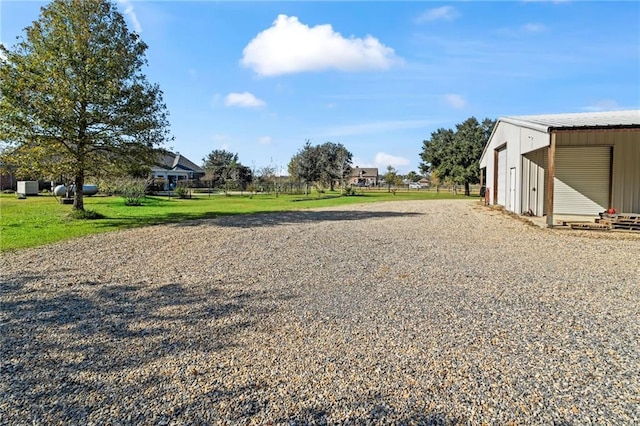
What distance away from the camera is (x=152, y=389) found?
294cm

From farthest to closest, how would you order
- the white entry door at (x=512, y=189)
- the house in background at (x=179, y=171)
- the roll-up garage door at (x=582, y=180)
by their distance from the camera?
the house in background at (x=179, y=171) → the white entry door at (x=512, y=189) → the roll-up garage door at (x=582, y=180)

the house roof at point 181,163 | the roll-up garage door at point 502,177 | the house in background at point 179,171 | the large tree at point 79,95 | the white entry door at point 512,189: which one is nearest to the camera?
the large tree at point 79,95

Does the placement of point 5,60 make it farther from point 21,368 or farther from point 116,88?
point 21,368

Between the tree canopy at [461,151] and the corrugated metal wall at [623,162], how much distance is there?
2671 cm

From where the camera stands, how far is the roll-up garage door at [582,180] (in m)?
14.7

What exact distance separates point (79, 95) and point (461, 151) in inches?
1479

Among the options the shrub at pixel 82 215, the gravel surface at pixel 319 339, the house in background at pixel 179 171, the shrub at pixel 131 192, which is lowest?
the gravel surface at pixel 319 339

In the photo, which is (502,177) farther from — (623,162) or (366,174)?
(366,174)

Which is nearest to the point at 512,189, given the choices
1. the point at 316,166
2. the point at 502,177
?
the point at 502,177

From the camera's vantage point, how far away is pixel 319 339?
387 cm

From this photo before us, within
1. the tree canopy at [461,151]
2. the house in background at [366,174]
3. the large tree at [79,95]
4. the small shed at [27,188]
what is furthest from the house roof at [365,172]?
the large tree at [79,95]

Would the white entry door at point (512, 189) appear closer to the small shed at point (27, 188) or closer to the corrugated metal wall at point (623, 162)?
the corrugated metal wall at point (623, 162)

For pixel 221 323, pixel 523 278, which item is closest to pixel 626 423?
pixel 221 323

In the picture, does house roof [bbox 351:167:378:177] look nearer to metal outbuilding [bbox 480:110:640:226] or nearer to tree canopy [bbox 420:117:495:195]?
tree canopy [bbox 420:117:495:195]
